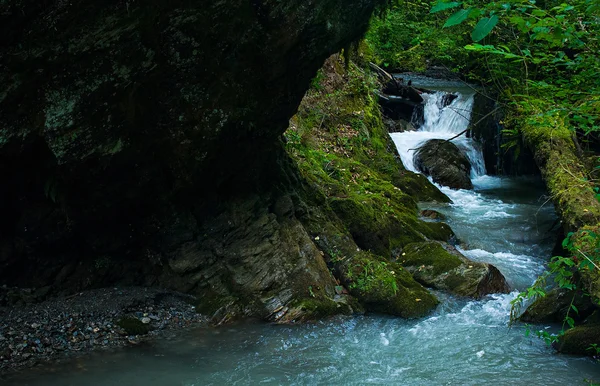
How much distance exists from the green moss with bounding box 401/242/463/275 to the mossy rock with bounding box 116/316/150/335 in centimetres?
473

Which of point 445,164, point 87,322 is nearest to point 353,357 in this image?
point 87,322

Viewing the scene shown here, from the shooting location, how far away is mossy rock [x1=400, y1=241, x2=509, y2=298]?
8.37 m

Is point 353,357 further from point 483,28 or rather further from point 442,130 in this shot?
point 442,130

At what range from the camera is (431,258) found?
29.8ft

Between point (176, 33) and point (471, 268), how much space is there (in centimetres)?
612

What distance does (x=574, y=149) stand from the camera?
10.1 meters

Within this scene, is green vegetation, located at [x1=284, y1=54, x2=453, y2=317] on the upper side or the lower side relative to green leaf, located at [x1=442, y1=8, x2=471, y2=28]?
lower

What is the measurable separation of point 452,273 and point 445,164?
8187 millimetres

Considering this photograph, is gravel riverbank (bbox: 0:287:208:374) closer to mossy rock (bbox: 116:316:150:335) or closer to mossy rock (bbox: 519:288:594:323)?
mossy rock (bbox: 116:316:150:335)

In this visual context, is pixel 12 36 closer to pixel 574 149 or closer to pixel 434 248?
pixel 434 248

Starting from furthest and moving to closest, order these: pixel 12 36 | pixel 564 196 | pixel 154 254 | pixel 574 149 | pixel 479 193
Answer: pixel 479 193
pixel 574 149
pixel 564 196
pixel 154 254
pixel 12 36

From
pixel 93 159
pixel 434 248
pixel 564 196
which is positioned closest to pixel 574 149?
pixel 564 196

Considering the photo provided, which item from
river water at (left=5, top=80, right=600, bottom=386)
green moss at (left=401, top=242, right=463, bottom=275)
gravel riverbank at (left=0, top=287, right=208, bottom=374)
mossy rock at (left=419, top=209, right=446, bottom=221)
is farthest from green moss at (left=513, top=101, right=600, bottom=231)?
gravel riverbank at (left=0, top=287, right=208, bottom=374)

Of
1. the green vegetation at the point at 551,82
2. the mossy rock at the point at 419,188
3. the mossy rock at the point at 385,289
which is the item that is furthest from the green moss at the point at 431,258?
the mossy rock at the point at 419,188
